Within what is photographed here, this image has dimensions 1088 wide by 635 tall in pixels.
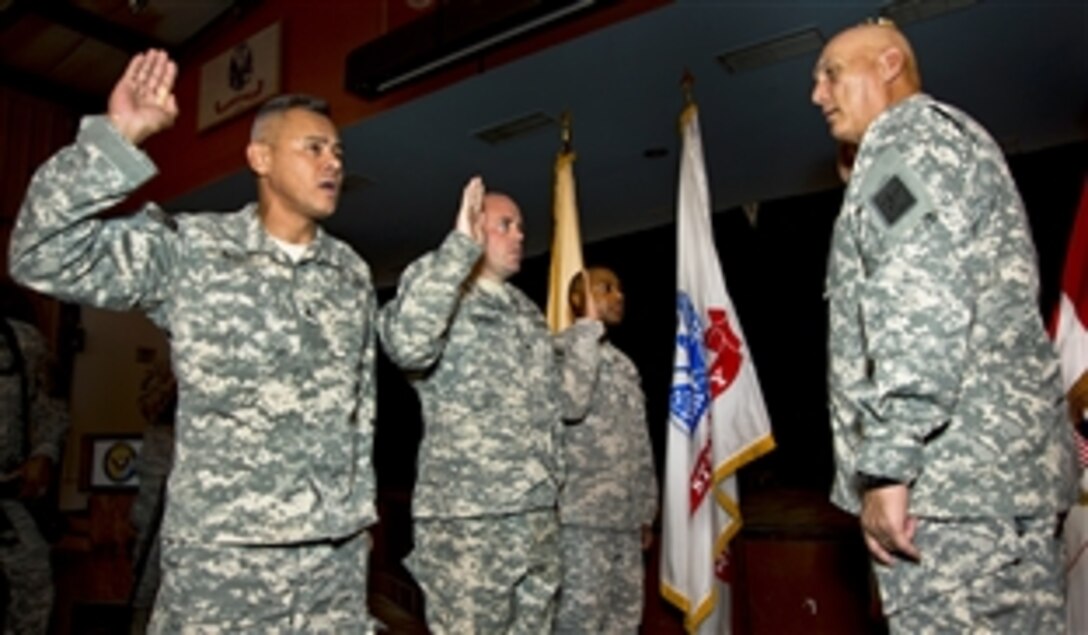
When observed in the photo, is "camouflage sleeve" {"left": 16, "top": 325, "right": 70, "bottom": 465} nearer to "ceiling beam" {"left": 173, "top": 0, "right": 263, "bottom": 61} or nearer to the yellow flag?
the yellow flag

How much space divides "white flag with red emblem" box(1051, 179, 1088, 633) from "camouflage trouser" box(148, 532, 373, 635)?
5.31ft

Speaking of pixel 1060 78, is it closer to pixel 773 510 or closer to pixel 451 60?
pixel 773 510

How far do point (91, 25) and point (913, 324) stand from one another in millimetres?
5575

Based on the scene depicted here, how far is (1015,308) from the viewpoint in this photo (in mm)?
1208

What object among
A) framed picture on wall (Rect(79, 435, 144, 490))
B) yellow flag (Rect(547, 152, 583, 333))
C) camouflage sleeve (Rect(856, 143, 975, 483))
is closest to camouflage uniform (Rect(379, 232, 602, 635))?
camouflage sleeve (Rect(856, 143, 975, 483))

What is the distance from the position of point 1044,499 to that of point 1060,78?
279 cm

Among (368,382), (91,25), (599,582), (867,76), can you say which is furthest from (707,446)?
(91,25)

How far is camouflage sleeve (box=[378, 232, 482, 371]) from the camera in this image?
5.51ft

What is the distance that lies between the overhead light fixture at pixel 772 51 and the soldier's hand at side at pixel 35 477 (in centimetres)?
273

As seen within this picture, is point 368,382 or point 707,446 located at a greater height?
point 368,382

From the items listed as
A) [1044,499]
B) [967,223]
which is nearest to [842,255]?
[967,223]

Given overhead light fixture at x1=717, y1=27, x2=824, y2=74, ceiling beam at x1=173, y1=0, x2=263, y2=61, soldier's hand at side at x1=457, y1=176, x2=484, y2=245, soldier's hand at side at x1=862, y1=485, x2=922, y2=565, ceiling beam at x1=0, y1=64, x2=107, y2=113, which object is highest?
ceiling beam at x1=173, y1=0, x2=263, y2=61

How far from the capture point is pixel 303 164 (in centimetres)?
160

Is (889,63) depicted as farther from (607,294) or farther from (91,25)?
(91,25)
